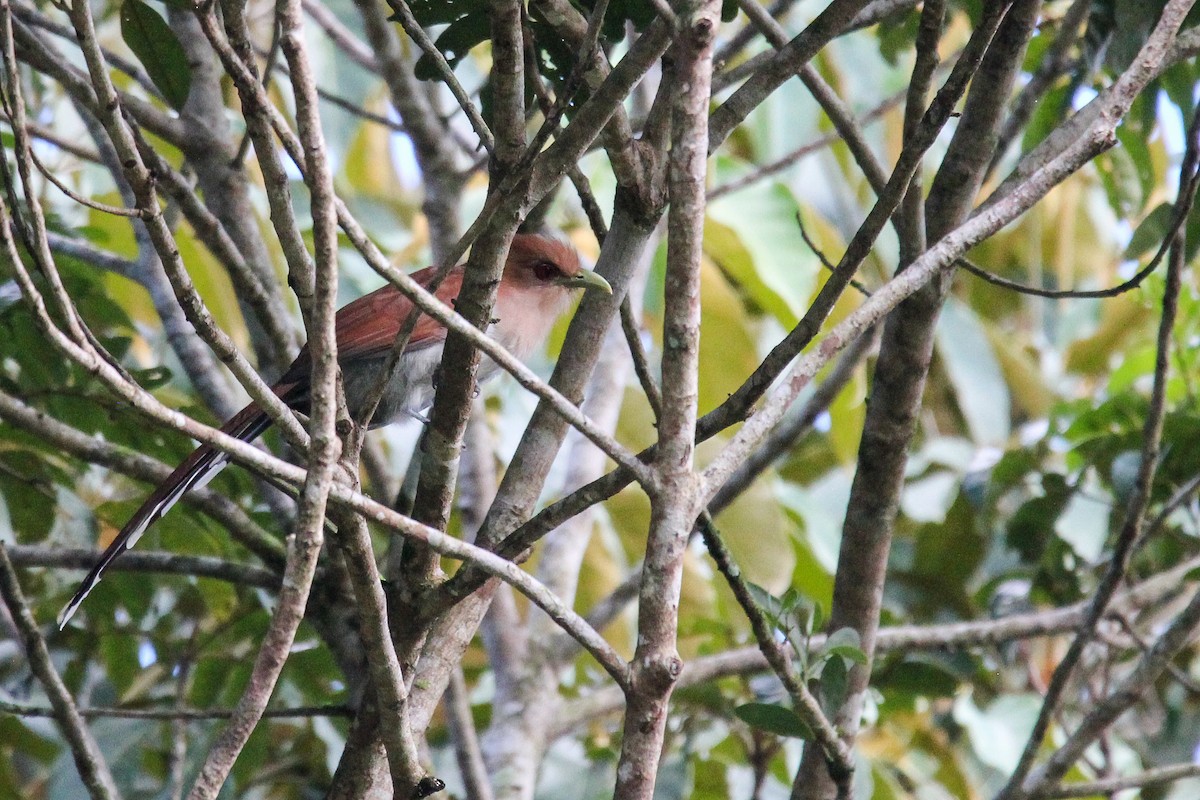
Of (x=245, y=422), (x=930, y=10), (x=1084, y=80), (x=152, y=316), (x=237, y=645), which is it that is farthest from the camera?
(x=152, y=316)

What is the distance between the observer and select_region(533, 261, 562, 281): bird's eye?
3582 millimetres

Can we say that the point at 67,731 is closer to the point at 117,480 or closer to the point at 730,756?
the point at 117,480

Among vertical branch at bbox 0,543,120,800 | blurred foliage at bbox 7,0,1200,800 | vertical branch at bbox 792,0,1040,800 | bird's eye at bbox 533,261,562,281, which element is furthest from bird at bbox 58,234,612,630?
vertical branch at bbox 792,0,1040,800

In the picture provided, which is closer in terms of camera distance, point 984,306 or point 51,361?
point 51,361

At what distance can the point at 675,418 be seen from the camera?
1.53 meters

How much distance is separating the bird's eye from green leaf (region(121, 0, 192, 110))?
3.98ft

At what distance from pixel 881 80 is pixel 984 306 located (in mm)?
1788

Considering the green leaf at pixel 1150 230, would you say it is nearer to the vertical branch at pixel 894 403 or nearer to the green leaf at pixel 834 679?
the vertical branch at pixel 894 403

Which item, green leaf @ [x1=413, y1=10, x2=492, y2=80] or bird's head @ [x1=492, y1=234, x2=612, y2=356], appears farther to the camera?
bird's head @ [x1=492, y1=234, x2=612, y2=356]

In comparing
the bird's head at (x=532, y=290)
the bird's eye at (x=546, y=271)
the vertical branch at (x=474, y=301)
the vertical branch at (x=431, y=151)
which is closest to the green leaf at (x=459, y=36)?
the vertical branch at (x=474, y=301)

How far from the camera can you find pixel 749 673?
337 cm

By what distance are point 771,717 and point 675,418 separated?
30.1 inches

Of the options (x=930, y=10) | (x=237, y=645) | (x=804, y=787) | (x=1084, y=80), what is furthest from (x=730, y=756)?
(x=930, y=10)

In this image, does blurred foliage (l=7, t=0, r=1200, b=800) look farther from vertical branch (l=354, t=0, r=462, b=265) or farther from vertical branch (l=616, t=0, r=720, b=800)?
vertical branch (l=616, t=0, r=720, b=800)
